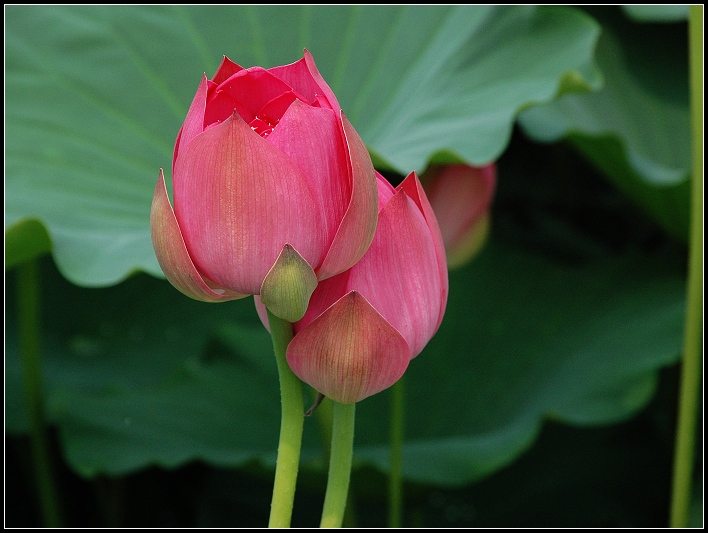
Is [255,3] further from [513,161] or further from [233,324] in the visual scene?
[513,161]

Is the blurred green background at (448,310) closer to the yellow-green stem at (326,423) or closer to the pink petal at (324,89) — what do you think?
the yellow-green stem at (326,423)

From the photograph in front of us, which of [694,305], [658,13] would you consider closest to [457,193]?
[694,305]

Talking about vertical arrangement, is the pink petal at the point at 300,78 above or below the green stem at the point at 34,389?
above

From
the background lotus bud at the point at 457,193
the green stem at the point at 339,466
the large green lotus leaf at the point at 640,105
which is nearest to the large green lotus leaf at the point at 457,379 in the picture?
the large green lotus leaf at the point at 640,105

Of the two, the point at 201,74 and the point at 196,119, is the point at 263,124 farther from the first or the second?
the point at 201,74

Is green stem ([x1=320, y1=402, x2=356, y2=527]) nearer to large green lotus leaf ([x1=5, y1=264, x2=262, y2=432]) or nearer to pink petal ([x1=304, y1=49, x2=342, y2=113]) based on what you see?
pink petal ([x1=304, y1=49, x2=342, y2=113])

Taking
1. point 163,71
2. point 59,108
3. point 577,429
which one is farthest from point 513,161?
point 59,108

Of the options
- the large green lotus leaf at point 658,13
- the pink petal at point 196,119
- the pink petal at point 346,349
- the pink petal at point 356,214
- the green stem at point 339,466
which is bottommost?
the green stem at point 339,466

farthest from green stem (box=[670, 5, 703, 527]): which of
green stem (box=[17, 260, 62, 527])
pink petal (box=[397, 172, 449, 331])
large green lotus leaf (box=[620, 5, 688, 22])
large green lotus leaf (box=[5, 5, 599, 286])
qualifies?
green stem (box=[17, 260, 62, 527])
